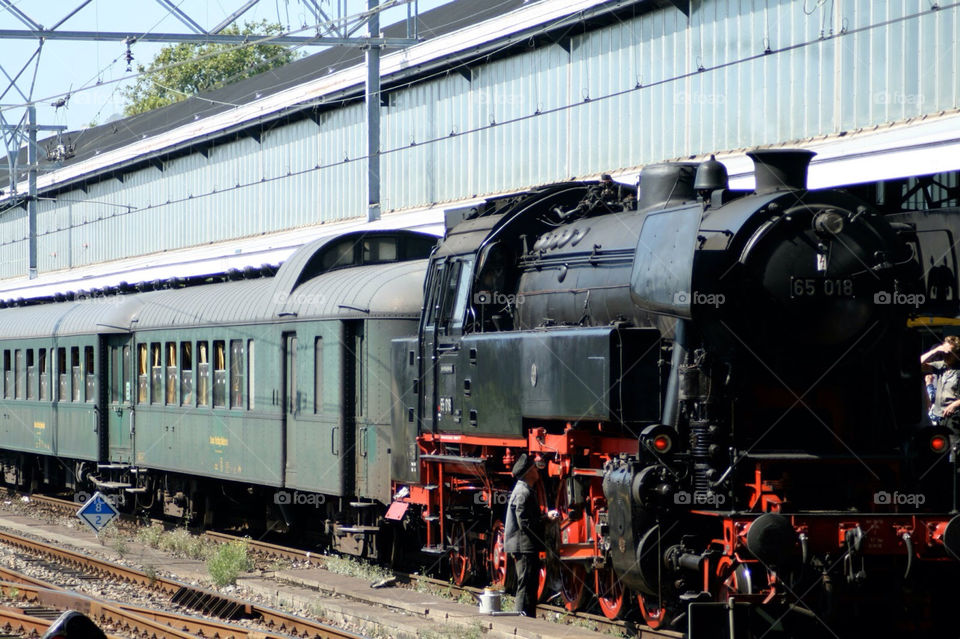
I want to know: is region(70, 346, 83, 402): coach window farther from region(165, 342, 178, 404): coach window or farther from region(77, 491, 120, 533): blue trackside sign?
region(77, 491, 120, 533): blue trackside sign

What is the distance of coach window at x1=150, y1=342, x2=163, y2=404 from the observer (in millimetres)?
19016

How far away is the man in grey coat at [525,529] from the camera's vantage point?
35.1ft

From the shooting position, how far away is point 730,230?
868 centimetres

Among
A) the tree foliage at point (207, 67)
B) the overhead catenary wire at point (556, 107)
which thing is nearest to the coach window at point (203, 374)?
the overhead catenary wire at point (556, 107)

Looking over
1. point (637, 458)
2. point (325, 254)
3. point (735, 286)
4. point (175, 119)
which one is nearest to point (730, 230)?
point (735, 286)

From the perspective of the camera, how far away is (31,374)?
2427 cm

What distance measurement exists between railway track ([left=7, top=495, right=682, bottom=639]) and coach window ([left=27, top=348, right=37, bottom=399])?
4638 mm

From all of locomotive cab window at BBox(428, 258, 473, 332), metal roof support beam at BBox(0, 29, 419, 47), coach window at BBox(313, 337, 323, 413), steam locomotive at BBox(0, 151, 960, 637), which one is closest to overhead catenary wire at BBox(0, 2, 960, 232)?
metal roof support beam at BBox(0, 29, 419, 47)

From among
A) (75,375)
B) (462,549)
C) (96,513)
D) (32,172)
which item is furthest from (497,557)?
(32,172)

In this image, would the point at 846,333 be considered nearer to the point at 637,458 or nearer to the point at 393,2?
the point at 637,458

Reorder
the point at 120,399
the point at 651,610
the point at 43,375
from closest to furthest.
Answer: the point at 651,610, the point at 120,399, the point at 43,375

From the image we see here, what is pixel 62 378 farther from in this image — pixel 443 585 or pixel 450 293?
pixel 450 293

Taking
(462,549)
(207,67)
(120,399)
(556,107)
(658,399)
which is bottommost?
(462,549)

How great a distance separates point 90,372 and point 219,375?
5259mm
